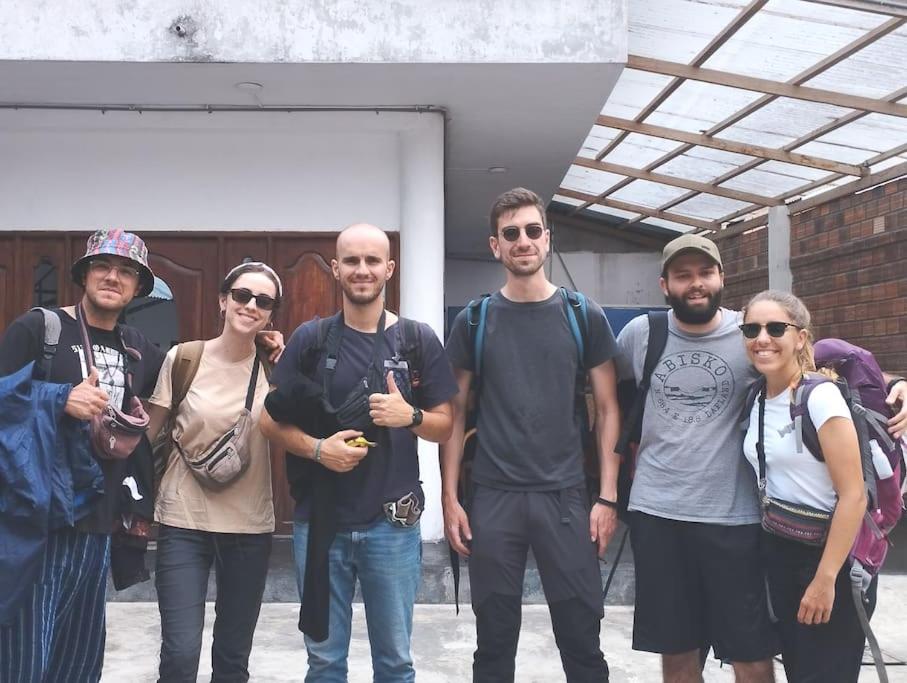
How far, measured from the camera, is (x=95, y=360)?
8.87 feet

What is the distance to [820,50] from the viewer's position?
6129 millimetres

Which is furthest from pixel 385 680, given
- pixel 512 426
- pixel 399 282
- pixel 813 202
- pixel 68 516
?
pixel 813 202

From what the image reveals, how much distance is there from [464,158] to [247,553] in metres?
5.04

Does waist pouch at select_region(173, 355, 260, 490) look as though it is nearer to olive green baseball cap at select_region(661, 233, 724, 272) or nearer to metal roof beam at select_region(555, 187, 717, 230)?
olive green baseball cap at select_region(661, 233, 724, 272)

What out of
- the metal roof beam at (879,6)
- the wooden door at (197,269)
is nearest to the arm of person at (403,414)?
the wooden door at (197,269)

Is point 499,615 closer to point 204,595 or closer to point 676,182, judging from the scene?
point 204,595

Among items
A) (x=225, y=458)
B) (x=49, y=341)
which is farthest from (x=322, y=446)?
(x=49, y=341)

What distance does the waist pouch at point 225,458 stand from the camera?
9.16 ft

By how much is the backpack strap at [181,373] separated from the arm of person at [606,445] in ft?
4.42

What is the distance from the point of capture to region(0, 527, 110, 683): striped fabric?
2.52 metres

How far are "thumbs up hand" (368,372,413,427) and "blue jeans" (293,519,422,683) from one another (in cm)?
34

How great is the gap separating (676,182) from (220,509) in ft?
26.3

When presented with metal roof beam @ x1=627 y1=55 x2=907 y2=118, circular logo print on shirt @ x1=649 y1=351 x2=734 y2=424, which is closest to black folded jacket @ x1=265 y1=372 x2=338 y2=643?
circular logo print on shirt @ x1=649 y1=351 x2=734 y2=424

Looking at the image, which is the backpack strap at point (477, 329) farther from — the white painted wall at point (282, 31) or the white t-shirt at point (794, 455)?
the white painted wall at point (282, 31)
